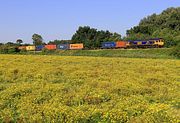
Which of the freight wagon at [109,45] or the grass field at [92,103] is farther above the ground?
the grass field at [92,103]

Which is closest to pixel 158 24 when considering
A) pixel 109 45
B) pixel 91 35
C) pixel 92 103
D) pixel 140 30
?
pixel 140 30

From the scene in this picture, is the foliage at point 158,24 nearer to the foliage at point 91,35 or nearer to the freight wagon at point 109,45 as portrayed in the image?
the foliage at point 91,35

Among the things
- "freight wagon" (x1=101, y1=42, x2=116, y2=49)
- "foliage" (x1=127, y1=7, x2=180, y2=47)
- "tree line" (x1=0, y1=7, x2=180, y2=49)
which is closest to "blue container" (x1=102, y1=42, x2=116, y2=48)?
"freight wagon" (x1=101, y1=42, x2=116, y2=49)

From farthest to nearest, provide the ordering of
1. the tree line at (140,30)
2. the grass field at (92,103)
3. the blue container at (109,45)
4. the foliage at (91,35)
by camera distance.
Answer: the foliage at (91,35) < the tree line at (140,30) < the blue container at (109,45) < the grass field at (92,103)

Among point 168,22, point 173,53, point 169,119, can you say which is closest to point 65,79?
point 169,119

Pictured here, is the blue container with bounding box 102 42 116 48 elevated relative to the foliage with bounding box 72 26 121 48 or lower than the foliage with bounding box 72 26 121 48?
lower

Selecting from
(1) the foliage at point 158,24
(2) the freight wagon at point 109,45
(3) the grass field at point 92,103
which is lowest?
(2) the freight wagon at point 109,45

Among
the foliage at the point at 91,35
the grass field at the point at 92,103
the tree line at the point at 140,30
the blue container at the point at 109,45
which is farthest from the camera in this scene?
the foliage at the point at 91,35

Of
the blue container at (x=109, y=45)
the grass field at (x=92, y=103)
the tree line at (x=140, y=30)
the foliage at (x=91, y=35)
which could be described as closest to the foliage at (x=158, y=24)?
the tree line at (x=140, y=30)

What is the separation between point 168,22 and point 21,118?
428 ft

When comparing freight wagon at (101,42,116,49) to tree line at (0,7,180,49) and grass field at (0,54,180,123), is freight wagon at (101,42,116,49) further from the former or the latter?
grass field at (0,54,180,123)

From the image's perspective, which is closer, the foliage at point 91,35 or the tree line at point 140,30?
the tree line at point 140,30

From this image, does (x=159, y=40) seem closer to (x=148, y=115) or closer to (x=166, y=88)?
(x=166, y=88)

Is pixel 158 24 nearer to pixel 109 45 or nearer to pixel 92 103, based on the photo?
pixel 109 45
